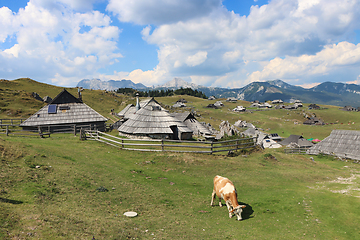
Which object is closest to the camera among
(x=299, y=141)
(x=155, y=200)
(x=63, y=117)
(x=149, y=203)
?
(x=149, y=203)

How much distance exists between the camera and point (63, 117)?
35375mm

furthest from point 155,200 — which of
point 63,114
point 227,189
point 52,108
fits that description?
point 52,108

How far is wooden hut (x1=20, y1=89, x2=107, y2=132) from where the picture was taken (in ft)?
109

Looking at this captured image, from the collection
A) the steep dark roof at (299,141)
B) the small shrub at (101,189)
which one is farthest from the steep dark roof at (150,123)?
the steep dark roof at (299,141)

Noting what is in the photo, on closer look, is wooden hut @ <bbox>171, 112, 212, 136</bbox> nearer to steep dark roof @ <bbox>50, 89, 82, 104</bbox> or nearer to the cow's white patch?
steep dark roof @ <bbox>50, 89, 82, 104</bbox>

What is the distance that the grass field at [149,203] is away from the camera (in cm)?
735

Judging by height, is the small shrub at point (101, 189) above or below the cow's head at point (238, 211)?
above

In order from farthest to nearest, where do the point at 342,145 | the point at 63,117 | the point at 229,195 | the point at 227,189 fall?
the point at 63,117 → the point at 342,145 → the point at 227,189 → the point at 229,195

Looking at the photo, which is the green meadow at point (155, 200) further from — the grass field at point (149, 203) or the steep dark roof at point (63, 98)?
the steep dark roof at point (63, 98)

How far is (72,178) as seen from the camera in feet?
39.4

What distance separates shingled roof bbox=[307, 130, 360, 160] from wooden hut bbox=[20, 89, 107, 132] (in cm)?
4139

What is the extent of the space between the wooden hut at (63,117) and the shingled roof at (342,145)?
41387 millimetres

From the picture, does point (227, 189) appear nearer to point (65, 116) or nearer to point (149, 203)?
point (149, 203)

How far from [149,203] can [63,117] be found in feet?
107
